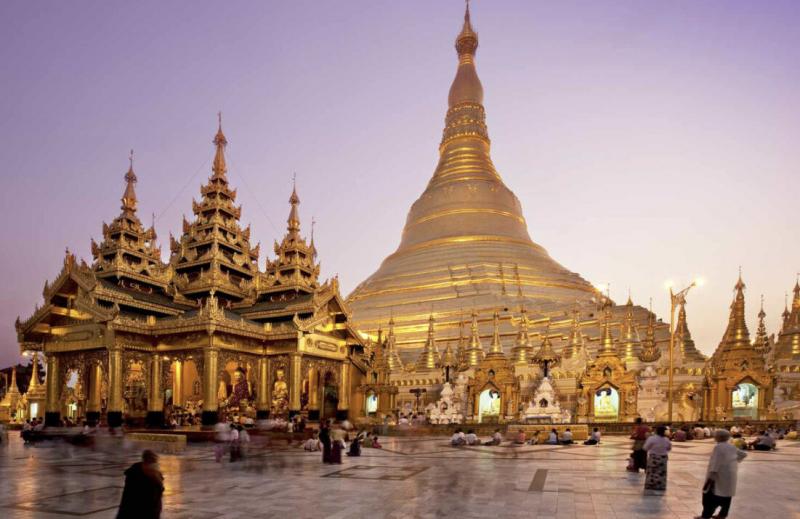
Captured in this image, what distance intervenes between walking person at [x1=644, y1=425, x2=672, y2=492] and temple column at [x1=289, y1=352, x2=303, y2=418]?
1897 cm

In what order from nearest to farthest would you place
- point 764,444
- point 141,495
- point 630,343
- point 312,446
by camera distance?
point 141,495
point 312,446
point 764,444
point 630,343

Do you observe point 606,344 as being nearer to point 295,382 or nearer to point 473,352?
point 473,352

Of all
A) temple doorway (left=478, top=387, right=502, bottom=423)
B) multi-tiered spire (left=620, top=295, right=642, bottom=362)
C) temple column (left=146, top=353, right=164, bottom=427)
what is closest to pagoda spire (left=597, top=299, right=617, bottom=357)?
multi-tiered spire (left=620, top=295, right=642, bottom=362)

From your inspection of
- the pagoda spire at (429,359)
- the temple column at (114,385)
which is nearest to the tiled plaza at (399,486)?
the temple column at (114,385)

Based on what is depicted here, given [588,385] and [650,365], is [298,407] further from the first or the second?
[650,365]

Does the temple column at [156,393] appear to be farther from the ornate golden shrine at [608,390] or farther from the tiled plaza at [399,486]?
the ornate golden shrine at [608,390]

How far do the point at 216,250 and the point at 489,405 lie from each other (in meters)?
16.2

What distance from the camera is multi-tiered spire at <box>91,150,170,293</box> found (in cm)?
2838

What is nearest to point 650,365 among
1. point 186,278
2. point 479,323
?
point 479,323

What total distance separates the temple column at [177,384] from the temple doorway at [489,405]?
15.1 meters

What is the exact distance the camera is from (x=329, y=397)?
33219 mm

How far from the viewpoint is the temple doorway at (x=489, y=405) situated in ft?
106

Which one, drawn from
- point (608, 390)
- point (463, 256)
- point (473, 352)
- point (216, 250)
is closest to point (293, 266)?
point (216, 250)

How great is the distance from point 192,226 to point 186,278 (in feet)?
9.96
